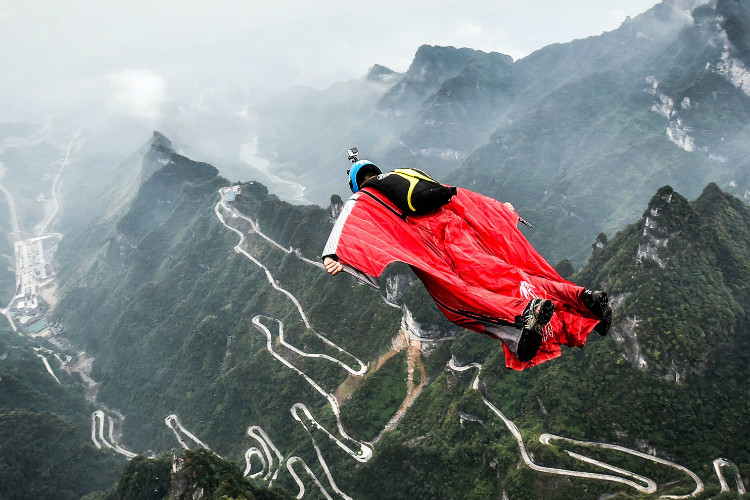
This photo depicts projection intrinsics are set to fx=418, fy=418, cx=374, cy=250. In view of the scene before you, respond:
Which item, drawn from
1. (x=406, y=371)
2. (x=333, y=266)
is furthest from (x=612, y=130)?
(x=333, y=266)

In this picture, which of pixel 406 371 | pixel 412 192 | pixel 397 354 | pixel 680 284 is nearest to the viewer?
pixel 412 192

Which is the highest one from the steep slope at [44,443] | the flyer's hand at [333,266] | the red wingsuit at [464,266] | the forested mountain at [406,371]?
the red wingsuit at [464,266]

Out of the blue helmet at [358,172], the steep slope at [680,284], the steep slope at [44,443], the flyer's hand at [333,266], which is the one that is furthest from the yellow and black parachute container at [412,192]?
the steep slope at [44,443]

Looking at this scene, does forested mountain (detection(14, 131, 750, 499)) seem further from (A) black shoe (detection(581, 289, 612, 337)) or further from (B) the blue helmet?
(B) the blue helmet

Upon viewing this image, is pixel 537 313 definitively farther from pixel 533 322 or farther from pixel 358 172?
pixel 358 172

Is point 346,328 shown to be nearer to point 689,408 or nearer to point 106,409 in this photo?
point 689,408

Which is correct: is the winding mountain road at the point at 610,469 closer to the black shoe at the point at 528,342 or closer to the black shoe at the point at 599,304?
the black shoe at the point at 599,304

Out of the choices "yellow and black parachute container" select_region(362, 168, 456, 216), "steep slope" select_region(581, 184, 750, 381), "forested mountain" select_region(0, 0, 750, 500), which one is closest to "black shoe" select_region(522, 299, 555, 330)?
"yellow and black parachute container" select_region(362, 168, 456, 216)
